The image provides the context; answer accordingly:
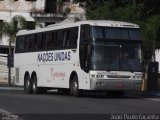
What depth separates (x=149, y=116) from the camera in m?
18.7

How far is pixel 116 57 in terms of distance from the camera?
2781 centimetres

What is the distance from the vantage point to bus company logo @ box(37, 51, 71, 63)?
29.7 m

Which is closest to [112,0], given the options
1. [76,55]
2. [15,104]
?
[76,55]

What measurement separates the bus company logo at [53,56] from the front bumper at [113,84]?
102 inches

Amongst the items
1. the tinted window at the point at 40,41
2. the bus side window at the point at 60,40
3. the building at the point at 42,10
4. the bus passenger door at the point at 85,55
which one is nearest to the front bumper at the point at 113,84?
the bus passenger door at the point at 85,55

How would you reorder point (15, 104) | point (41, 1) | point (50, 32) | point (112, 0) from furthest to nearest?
1. point (41, 1)
2. point (112, 0)
3. point (50, 32)
4. point (15, 104)

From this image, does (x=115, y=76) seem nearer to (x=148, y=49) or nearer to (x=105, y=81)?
(x=105, y=81)

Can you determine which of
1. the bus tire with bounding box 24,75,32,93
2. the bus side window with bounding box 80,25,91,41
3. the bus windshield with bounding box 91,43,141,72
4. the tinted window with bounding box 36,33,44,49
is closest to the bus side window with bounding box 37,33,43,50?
the tinted window with bounding box 36,33,44,49

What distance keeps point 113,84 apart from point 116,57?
3.92 feet

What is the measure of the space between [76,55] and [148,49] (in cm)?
1228

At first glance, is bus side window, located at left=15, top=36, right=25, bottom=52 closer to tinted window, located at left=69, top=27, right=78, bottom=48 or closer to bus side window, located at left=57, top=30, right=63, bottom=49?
bus side window, located at left=57, top=30, right=63, bottom=49

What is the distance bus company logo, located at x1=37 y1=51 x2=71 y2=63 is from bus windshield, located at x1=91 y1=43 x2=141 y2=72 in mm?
2139

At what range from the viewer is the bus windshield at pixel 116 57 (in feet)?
90.5

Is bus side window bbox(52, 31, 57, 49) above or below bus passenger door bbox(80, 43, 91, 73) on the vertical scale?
above
